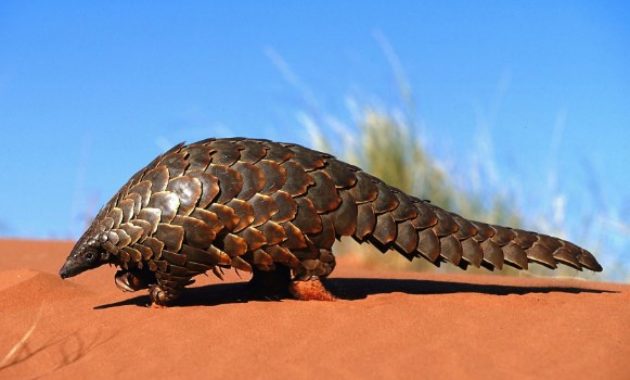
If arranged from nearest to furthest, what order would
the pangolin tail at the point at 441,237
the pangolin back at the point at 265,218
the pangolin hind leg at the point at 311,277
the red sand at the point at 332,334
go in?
the red sand at the point at 332,334, the pangolin back at the point at 265,218, the pangolin hind leg at the point at 311,277, the pangolin tail at the point at 441,237

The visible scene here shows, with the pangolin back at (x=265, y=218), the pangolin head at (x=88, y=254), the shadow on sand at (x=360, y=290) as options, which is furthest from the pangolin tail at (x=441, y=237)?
the pangolin head at (x=88, y=254)

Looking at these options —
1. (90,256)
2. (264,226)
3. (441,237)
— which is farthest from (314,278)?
(90,256)

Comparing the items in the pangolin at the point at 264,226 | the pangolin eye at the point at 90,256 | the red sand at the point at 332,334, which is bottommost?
the red sand at the point at 332,334

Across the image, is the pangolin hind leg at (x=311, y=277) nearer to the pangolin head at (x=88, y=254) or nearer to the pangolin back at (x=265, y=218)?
the pangolin back at (x=265, y=218)

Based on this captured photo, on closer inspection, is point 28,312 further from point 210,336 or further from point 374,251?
point 374,251

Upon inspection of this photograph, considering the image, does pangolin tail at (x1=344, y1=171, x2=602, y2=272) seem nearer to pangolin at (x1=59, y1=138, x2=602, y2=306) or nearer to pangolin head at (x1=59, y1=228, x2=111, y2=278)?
pangolin at (x1=59, y1=138, x2=602, y2=306)

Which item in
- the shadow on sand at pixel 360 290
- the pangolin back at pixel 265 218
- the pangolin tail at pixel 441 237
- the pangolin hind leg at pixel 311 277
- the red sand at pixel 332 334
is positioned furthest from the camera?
the shadow on sand at pixel 360 290
